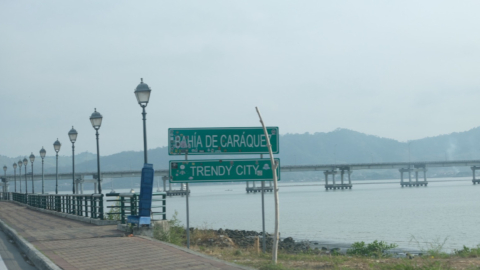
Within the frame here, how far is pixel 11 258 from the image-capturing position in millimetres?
12656

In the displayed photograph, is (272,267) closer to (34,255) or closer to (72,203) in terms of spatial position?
(34,255)

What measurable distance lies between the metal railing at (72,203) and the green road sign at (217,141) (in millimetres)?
7561

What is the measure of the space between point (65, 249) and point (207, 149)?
12.9ft

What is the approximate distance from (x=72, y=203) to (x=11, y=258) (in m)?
13.3

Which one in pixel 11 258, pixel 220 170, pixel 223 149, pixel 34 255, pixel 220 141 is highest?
pixel 220 141

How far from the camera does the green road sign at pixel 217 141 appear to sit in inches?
512

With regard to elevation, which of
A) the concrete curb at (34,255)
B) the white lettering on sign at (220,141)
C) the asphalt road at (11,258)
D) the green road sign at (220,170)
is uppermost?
the white lettering on sign at (220,141)

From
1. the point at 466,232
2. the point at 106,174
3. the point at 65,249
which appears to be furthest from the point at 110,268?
the point at 106,174

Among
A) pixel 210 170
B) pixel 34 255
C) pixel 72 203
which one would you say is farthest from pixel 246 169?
pixel 72 203

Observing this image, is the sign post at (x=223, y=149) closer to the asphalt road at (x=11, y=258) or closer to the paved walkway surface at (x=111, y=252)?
the paved walkway surface at (x=111, y=252)

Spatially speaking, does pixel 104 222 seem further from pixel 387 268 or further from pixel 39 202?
pixel 39 202

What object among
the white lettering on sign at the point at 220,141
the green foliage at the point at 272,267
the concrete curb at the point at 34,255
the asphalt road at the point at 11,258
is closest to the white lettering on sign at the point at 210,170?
the white lettering on sign at the point at 220,141

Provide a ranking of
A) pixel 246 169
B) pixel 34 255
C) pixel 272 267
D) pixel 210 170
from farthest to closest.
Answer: pixel 210 170 < pixel 246 169 < pixel 34 255 < pixel 272 267

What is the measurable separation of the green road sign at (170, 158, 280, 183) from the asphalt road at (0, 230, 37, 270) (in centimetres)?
369
